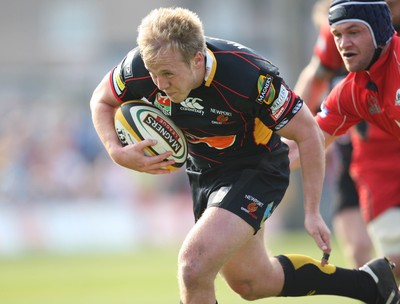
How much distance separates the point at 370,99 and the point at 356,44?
0.48 metres

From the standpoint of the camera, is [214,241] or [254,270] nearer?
A: [214,241]

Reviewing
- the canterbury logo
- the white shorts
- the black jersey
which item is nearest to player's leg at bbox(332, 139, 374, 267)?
the white shorts

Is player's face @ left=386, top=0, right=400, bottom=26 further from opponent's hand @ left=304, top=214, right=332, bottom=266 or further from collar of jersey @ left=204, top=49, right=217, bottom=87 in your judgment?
opponent's hand @ left=304, top=214, right=332, bottom=266

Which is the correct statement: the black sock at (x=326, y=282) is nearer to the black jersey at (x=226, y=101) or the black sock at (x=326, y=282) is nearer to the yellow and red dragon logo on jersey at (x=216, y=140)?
the black jersey at (x=226, y=101)

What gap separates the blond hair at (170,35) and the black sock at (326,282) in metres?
1.89

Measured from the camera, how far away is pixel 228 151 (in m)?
7.01

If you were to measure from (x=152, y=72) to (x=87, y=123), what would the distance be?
49.4 ft

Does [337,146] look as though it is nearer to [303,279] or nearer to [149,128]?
[303,279]

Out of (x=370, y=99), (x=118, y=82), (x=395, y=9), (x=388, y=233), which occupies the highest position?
(x=395, y=9)

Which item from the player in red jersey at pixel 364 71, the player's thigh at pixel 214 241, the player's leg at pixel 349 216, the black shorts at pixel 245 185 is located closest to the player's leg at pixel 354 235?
the player's leg at pixel 349 216

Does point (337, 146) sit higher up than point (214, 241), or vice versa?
point (214, 241)

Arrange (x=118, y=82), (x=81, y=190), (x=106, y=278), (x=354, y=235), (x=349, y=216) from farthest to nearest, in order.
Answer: (x=81, y=190) < (x=106, y=278) < (x=349, y=216) < (x=354, y=235) < (x=118, y=82)

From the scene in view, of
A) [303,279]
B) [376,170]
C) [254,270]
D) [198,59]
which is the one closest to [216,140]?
[198,59]

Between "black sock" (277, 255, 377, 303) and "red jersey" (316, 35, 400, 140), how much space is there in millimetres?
1030
